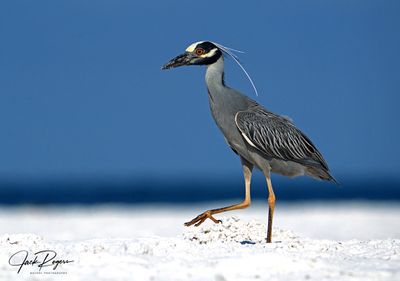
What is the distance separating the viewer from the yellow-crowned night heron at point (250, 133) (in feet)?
28.8

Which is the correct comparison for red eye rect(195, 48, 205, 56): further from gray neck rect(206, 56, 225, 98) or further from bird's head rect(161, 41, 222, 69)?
gray neck rect(206, 56, 225, 98)

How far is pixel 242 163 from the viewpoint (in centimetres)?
920

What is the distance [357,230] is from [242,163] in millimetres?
6207

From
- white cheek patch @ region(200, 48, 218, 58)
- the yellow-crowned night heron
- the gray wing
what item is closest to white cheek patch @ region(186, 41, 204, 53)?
the yellow-crowned night heron

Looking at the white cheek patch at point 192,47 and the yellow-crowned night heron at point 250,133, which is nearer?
the yellow-crowned night heron at point 250,133

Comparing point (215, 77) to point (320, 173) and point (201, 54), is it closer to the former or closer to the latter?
point (201, 54)

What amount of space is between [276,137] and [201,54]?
47.2 inches

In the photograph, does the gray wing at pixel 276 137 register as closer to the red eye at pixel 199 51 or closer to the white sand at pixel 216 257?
the red eye at pixel 199 51

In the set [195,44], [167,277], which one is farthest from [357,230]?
[167,277]

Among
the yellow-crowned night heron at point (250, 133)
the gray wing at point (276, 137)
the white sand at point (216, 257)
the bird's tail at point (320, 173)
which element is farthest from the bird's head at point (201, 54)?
the white sand at point (216, 257)

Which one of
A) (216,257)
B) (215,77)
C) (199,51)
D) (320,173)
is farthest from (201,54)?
(216,257)

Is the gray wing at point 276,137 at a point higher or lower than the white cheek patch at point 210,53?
lower

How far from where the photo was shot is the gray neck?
8.93 meters

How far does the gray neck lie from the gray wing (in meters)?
0.35
